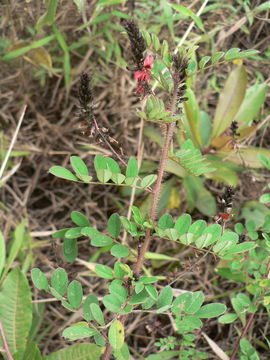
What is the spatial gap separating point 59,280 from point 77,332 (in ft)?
0.53

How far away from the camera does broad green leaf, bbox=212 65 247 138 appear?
1.95 meters

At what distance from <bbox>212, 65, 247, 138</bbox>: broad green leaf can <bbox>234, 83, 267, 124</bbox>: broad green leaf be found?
0.06m

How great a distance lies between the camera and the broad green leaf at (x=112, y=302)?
3.20ft

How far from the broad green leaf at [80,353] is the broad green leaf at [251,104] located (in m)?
1.20

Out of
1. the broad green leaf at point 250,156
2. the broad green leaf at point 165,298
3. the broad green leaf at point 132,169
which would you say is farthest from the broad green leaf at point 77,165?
the broad green leaf at point 250,156

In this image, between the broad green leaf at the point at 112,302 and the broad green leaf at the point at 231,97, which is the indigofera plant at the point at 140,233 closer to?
the broad green leaf at the point at 112,302

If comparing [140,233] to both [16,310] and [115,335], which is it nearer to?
[115,335]

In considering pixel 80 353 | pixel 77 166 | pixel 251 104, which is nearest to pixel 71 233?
pixel 77 166

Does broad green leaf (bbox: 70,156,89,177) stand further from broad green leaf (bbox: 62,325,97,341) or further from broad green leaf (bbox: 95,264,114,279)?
broad green leaf (bbox: 62,325,97,341)

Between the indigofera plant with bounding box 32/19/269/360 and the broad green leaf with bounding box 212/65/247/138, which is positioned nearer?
the indigofera plant with bounding box 32/19/269/360

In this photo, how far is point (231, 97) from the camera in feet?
6.46

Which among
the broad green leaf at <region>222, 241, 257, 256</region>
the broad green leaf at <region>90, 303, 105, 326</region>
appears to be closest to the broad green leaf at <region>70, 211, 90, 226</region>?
the broad green leaf at <region>90, 303, 105, 326</region>

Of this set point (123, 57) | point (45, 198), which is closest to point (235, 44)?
point (123, 57)

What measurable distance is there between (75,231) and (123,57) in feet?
4.12
